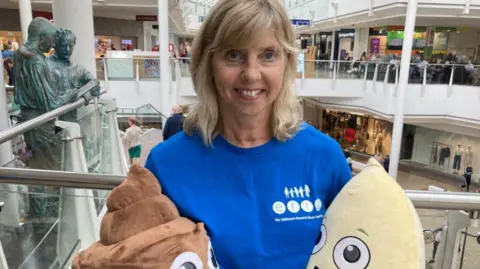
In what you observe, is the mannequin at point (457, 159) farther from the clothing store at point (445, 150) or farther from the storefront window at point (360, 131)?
the storefront window at point (360, 131)

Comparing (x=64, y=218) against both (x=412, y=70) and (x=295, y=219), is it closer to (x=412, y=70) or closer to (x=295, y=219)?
(x=295, y=219)

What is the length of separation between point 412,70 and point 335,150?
1550cm

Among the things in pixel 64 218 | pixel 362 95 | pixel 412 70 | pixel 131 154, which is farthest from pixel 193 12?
pixel 64 218

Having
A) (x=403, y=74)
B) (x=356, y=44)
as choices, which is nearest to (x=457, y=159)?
(x=403, y=74)

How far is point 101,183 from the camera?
1.75 meters

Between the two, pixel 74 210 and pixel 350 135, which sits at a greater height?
pixel 74 210

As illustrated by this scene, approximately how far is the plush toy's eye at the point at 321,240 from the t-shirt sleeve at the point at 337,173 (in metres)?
0.09

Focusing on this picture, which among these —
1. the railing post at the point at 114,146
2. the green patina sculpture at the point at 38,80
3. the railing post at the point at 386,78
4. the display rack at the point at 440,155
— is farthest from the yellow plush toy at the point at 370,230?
the display rack at the point at 440,155

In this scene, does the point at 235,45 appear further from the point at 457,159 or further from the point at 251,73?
the point at 457,159

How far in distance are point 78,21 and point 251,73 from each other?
289 inches

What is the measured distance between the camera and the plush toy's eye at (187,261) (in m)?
1.08

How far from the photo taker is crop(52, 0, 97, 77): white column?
7422 millimetres

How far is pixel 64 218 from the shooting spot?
9.94 ft

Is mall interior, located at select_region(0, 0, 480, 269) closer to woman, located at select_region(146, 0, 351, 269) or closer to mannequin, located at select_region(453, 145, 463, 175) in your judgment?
mannequin, located at select_region(453, 145, 463, 175)
